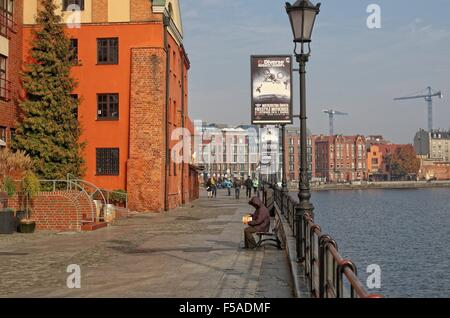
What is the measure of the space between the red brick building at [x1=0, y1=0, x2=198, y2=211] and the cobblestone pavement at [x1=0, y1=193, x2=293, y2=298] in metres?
9.72

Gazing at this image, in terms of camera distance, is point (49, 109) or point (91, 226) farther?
point (49, 109)

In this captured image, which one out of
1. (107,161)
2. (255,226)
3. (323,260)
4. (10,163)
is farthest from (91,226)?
(323,260)

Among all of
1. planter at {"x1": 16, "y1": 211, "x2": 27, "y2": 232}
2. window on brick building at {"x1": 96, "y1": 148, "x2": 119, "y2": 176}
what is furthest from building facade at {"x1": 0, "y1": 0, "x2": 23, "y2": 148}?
planter at {"x1": 16, "y1": 211, "x2": 27, "y2": 232}

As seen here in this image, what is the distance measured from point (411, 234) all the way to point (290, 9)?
33.3m

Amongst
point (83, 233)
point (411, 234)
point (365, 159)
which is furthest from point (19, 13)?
point (365, 159)

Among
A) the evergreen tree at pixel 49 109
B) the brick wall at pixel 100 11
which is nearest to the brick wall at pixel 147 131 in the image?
the brick wall at pixel 100 11

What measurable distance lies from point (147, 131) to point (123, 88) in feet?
9.38

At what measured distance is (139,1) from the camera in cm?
3281

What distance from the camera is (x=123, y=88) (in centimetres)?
3275

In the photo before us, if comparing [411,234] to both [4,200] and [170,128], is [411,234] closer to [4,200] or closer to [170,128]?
[170,128]

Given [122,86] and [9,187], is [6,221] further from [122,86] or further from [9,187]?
[122,86]

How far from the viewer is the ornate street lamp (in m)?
11.6

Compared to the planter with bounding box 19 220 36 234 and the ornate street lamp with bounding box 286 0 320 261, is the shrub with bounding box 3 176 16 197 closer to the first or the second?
the planter with bounding box 19 220 36 234

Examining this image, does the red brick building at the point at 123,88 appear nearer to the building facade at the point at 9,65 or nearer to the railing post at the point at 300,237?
the building facade at the point at 9,65
